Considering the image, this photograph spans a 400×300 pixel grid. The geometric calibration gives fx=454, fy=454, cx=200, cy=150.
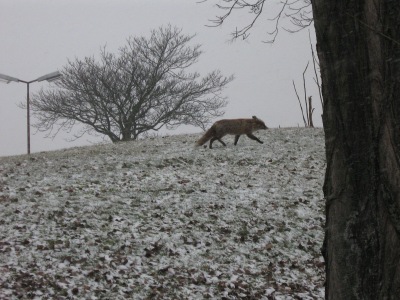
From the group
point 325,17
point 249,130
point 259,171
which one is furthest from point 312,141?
point 325,17

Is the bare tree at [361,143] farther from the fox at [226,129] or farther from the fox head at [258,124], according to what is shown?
the fox head at [258,124]

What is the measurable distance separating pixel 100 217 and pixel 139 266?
2.09 m

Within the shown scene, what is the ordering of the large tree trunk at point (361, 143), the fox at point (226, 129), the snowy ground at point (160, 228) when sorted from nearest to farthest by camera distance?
the large tree trunk at point (361, 143), the snowy ground at point (160, 228), the fox at point (226, 129)

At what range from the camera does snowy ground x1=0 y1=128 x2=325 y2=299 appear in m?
6.90

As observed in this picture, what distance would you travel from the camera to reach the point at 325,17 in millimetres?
→ 3154

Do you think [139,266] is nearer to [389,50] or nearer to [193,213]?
[193,213]

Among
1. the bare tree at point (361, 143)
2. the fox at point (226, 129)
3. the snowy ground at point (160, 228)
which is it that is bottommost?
the snowy ground at point (160, 228)

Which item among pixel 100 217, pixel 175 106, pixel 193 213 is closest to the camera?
pixel 100 217

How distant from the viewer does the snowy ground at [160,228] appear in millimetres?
6902

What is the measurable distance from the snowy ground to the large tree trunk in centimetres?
406

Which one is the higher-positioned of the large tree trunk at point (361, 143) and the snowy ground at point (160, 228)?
the large tree trunk at point (361, 143)

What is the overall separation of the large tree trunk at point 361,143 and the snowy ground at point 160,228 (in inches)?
160

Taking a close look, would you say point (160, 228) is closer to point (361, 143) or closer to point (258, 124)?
point (361, 143)

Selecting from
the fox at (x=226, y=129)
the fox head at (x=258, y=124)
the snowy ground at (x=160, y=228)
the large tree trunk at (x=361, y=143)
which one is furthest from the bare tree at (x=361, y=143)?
the fox head at (x=258, y=124)
